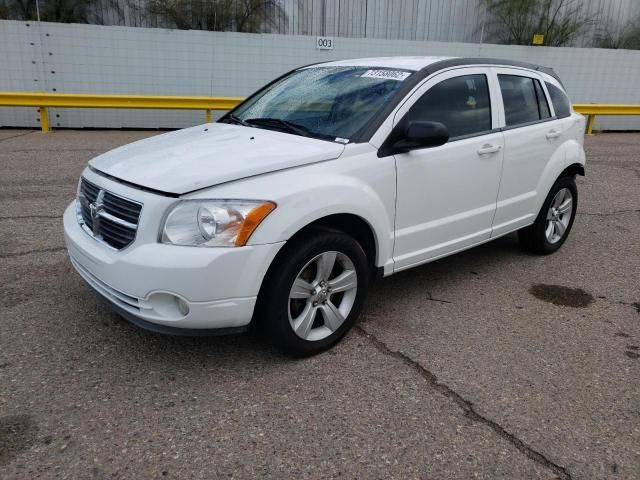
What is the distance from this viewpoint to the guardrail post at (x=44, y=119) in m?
11.9

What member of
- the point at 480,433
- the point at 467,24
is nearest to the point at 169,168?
the point at 480,433

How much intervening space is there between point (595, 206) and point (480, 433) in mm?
5659

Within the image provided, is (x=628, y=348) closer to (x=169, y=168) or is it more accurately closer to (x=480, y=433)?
(x=480, y=433)

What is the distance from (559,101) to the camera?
523cm

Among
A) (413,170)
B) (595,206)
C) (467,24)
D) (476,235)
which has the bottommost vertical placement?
(595,206)

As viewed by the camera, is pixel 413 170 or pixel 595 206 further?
pixel 595 206

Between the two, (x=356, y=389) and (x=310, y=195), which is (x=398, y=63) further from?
(x=356, y=389)

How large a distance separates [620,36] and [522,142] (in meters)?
17.2

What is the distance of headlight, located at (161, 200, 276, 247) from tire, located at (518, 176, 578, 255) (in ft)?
10.7

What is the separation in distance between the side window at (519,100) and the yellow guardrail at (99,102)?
28.1 feet

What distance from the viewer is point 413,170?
364 centimetres

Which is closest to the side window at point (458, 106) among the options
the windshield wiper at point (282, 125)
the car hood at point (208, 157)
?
the windshield wiper at point (282, 125)

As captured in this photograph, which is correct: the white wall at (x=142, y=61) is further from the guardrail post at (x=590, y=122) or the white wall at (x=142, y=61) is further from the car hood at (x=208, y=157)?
the car hood at (x=208, y=157)

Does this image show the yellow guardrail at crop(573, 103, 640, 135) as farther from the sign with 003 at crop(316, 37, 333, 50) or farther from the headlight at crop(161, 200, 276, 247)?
the headlight at crop(161, 200, 276, 247)
